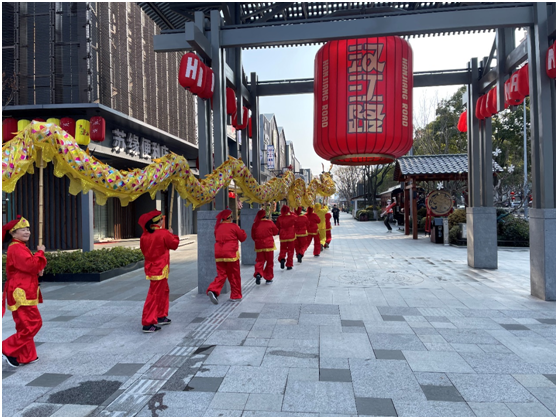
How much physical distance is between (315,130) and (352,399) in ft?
14.9

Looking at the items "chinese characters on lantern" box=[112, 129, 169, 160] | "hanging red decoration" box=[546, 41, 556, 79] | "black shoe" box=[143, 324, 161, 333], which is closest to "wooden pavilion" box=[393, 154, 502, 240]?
"hanging red decoration" box=[546, 41, 556, 79]

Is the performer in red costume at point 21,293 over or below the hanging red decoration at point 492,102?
below

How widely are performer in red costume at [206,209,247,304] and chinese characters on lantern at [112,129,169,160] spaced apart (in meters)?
8.80

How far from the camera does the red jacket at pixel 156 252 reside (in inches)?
200

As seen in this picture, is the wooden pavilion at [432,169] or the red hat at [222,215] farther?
the wooden pavilion at [432,169]

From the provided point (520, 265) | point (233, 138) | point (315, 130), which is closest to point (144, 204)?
point (233, 138)

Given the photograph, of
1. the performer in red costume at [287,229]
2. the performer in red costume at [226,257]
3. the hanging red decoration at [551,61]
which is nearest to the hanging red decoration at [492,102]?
the hanging red decoration at [551,61]

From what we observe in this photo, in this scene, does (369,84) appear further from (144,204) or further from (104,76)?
(144,204)

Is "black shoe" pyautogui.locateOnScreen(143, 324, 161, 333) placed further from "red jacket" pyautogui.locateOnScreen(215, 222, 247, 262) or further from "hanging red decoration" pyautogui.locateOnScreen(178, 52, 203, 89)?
"hanging red decoration" pyautogui.locateOnScreen(178, 52, 203, 89)

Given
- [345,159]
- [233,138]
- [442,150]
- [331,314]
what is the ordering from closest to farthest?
1. [331,314]
2. [345,159]
3. [233,138]
4. [442,150]

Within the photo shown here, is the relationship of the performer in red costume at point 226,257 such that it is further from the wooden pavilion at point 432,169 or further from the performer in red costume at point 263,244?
the wooden pavilion at point 432,169

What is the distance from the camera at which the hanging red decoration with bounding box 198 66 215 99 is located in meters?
6.91

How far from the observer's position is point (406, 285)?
25.0 feet

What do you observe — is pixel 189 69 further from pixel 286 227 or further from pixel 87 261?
pixel 87 261
